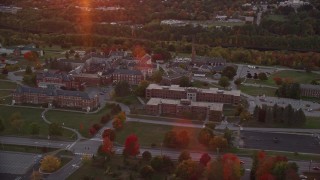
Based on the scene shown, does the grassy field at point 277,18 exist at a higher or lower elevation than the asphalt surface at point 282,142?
higher

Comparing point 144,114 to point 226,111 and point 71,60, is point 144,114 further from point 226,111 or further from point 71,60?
point 71,60

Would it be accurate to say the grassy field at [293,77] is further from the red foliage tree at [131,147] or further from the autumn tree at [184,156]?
the red foliage tree at [131,147]

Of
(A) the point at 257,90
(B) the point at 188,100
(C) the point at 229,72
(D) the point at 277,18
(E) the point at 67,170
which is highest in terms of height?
(D) the point at 277,18

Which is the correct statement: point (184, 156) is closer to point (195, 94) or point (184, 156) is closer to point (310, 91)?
point (195, 94)

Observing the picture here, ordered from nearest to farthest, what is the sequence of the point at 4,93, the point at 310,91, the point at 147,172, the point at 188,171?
the point at 188,171 → the point at 147,172 → the point at 4,93 → the point at 310,91

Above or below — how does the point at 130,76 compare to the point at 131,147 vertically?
above

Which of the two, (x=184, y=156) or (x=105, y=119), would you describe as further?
(x=105, y=119)

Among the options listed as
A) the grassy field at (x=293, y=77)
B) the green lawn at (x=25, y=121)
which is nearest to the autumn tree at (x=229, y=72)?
the grassy field at (x=293, y=77)

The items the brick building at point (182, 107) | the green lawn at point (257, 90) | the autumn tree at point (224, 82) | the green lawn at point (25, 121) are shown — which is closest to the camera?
the green lawn at point (25, 121)

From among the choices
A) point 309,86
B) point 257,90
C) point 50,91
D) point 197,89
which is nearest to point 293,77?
point 309,86
